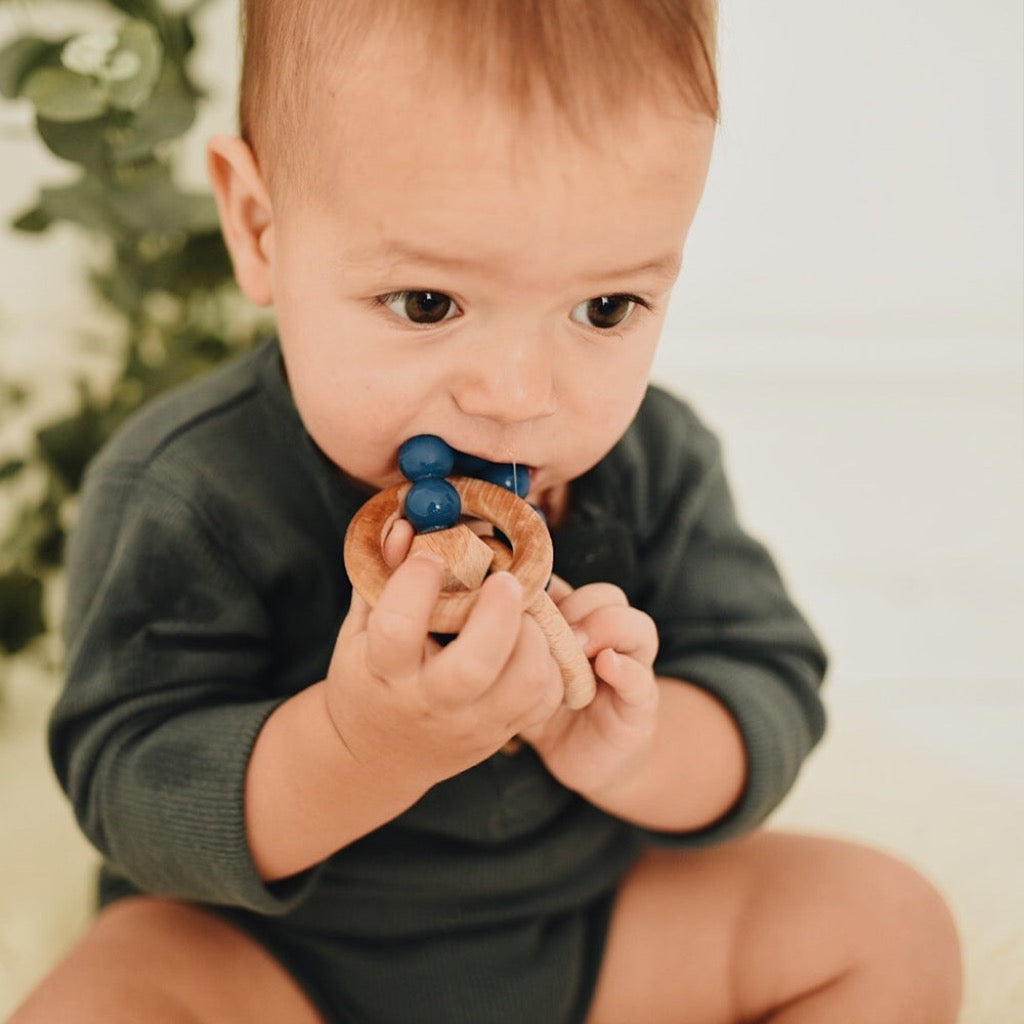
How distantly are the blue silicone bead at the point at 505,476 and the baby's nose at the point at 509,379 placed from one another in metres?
0.05

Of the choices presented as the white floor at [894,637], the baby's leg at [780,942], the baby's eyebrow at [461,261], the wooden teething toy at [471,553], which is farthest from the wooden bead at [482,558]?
the white floor at [894,637]

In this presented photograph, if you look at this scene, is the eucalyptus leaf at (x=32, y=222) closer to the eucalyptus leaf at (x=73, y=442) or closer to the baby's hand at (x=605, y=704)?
the eucalyptus leaf at (x=73, y=442)

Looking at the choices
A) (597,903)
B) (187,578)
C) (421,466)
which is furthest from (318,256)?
(597,903)

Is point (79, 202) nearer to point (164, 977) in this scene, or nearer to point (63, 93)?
point (63, 93)

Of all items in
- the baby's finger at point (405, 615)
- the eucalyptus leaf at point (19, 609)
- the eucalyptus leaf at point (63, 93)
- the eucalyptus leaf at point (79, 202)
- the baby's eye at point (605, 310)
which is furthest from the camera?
the eucalyptus leaf at point (19, 609)

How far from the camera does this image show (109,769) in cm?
70

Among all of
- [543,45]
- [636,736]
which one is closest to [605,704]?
[636,736]

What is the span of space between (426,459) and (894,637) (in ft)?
3.04

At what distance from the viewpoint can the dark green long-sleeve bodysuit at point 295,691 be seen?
700 millimetres

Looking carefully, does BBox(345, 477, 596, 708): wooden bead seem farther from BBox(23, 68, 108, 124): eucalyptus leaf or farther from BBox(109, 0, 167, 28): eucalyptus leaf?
BBox(109, 0, 167, 28): eucalyptus leaf

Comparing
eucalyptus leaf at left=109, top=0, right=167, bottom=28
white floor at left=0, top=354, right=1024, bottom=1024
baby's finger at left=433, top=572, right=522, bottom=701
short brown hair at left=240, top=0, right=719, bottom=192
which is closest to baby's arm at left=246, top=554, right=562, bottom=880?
baby's finger at left=433, top=572, right=522, bottom=701

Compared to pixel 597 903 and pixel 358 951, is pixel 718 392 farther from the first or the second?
pixel 358 951

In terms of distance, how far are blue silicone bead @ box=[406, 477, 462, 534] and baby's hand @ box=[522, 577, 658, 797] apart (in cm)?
11

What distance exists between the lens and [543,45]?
0.54 meters
